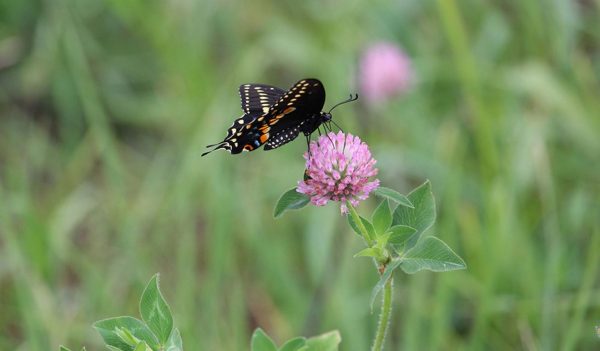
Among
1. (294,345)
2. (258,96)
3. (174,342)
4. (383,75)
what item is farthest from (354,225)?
(383,75)

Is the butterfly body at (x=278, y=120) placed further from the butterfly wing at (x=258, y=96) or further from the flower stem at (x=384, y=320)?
the flower stem at (x=384, y=320)

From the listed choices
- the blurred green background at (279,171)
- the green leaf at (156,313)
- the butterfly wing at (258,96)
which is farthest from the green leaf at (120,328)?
the blurred green background at (279,171)

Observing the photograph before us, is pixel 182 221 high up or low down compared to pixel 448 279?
up

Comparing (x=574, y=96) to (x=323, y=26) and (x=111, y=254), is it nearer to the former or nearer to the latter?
(x=323, y=26)

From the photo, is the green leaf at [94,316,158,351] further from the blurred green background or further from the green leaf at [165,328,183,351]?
the blurred green background

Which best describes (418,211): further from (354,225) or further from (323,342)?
(323,342)

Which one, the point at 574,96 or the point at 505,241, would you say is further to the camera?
the point at 574,96

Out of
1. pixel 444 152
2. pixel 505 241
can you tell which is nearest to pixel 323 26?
pixel 444 152

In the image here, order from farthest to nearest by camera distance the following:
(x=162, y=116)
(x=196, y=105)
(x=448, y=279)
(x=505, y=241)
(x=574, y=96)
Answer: (x=162, y=116) → (x=196, y=105) → (x=574, y=96) → (x=505, y=241) → (x=448, y=279)
